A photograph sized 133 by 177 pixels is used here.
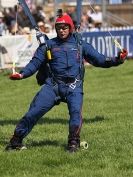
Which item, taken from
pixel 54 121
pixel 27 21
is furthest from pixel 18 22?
pixel 54 121

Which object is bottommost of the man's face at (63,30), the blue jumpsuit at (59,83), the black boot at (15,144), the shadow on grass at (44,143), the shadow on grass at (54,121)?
the shadow on grass at (54,121)

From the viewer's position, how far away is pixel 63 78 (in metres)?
9.09

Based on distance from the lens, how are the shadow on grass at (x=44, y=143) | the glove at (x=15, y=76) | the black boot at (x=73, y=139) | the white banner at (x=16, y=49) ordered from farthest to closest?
the white banner at (x=16, y=49)
the shadow on grass at (x=44, y=143)
the black boot at (x=73, y=139)
the glove at (x=15, y=76)

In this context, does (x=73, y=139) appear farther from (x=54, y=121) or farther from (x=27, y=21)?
(x=27, y=21)

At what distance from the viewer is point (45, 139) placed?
1016 cm

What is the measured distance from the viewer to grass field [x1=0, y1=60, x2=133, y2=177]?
805cm

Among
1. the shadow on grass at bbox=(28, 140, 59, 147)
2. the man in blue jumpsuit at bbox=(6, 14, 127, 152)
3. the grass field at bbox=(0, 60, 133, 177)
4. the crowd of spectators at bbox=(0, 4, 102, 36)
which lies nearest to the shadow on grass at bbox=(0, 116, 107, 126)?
the grass field at bbox=(0, 60, 133, 177)

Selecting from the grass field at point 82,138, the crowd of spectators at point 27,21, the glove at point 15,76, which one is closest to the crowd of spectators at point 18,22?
the crowd of spectators at point 27,21

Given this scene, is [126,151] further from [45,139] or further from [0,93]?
[0,93]

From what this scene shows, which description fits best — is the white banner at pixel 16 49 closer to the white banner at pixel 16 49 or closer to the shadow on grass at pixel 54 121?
the white banner at pixel 16 49

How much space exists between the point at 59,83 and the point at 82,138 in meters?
1.43

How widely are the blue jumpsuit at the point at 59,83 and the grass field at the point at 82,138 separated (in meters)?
0.46

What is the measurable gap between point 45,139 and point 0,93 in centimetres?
718

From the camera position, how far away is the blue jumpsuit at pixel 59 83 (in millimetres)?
8945
